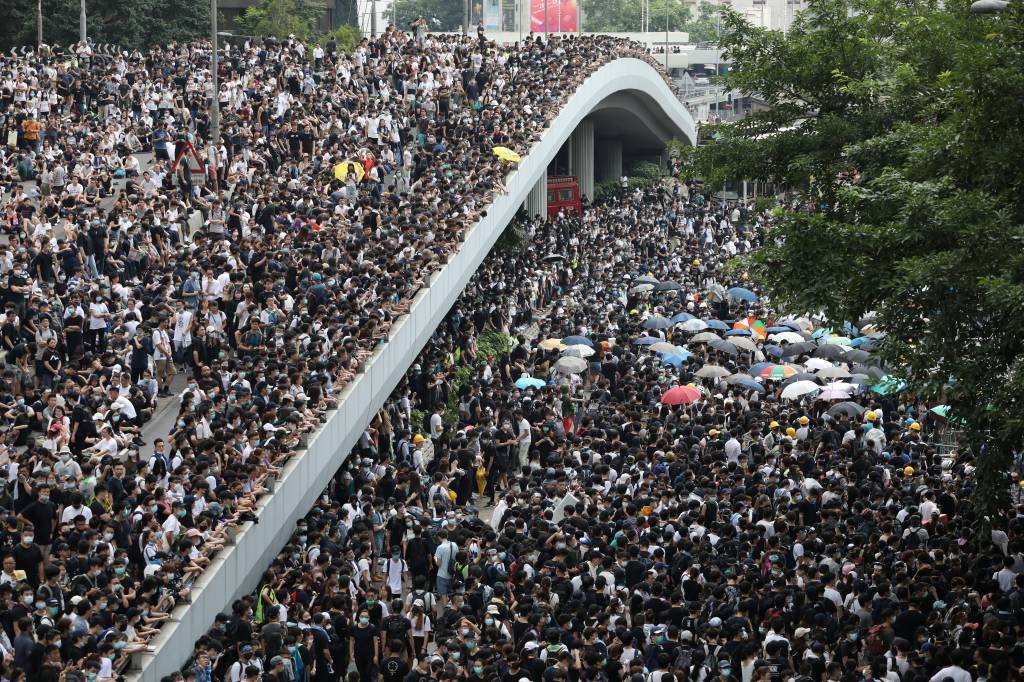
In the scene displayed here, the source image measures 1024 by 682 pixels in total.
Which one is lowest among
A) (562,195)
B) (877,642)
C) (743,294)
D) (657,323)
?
(877,642)

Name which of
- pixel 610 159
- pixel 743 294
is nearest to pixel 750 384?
pixel 743 294

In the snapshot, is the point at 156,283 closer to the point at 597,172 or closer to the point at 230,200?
the point at 230,200

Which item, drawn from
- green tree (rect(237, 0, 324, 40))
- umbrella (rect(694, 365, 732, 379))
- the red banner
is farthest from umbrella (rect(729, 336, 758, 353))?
the red banner

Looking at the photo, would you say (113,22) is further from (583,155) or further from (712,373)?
(712,373)

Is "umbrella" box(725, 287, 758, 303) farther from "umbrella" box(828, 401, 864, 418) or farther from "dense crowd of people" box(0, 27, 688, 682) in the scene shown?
"umbrella" box(828, 401, 864, 418)

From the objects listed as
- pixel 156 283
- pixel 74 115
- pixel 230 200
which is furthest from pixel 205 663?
pixel 74 115

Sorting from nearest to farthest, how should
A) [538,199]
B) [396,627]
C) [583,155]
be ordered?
[396,627], [538,199], [583,155]

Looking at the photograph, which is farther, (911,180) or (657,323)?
(657,323)
